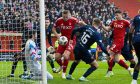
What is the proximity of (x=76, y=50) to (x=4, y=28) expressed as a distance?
90.7 inches

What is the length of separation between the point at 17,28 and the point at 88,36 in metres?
2.14

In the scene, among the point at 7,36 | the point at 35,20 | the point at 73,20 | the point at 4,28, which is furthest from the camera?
the point at 73,20

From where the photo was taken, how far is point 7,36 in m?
13.4

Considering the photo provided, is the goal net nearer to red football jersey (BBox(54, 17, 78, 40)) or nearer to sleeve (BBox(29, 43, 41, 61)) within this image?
sleeve (BBox(29, 43, 41, 61))

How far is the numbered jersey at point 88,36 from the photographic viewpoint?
13.3 m

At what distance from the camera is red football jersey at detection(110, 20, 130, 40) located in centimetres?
1461

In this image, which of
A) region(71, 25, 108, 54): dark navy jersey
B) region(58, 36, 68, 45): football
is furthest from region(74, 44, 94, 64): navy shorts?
region(58, 36, 68, 45): football

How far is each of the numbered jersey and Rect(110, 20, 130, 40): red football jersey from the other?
1.52 m

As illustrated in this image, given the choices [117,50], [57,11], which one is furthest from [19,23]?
[57,11]

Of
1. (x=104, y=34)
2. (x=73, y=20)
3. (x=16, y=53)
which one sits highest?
(x=73, y=20)

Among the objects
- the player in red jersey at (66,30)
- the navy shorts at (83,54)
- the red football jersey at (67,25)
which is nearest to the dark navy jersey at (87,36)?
the navy shorts at (83,54)

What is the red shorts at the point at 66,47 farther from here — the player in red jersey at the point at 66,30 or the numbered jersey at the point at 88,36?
the numbered jersey at the point at 88,36

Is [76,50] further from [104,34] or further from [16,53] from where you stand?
[104,34]

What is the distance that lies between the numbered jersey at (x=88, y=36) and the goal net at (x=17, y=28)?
57.2 inches
